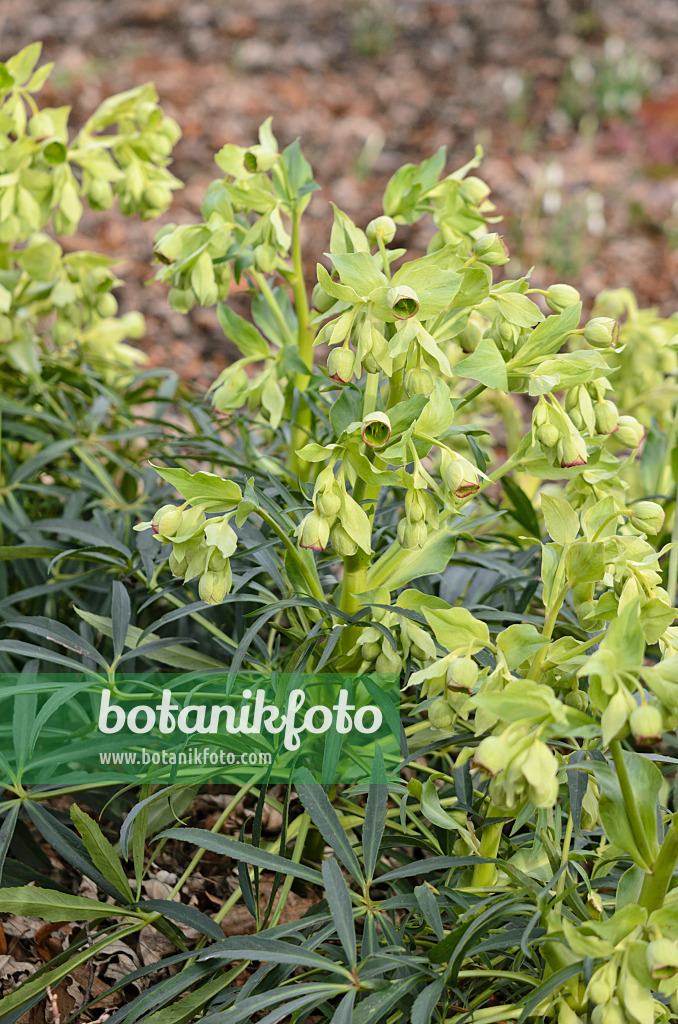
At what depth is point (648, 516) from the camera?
70cm

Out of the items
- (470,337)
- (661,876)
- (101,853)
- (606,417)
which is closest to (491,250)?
(470,337)

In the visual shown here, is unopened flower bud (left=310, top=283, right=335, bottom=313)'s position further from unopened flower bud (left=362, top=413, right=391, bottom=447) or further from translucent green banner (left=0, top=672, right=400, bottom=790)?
translucent green banner (left=0, top=672, right=400, bottom=790)

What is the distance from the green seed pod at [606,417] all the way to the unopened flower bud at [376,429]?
0.73 feet

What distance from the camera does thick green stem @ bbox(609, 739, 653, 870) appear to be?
543mm

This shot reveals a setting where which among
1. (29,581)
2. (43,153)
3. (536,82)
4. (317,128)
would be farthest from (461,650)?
(536,82)

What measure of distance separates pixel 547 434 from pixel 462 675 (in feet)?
0.74

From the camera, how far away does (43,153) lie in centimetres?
105

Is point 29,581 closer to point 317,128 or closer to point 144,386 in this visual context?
point 144,386

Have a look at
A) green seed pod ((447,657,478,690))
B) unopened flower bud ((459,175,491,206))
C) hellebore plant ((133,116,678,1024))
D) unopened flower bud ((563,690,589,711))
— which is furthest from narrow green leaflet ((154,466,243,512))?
unopened flower bud ((459,175,491,206))

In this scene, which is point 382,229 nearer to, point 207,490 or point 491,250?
point 491,250

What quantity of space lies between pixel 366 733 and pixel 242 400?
15.4 inches

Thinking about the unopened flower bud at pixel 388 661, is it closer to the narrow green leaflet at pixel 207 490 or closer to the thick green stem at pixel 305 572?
the thick green stem at pixel 305 572

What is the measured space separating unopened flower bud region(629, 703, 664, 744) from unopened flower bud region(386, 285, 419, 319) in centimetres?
32

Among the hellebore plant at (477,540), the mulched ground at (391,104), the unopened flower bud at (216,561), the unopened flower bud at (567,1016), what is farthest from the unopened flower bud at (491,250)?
the mulched ground at (391,104)
